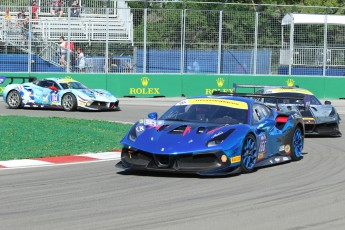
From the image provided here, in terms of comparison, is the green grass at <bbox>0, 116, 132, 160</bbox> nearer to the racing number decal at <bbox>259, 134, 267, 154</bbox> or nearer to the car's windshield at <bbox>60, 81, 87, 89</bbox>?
the racing number decal at <bbox>259, 134, 267, 154</bbox>

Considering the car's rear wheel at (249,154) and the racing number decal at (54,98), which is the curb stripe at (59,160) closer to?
the car's rear wheel at (249,154)

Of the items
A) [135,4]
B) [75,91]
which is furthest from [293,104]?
[135,4]

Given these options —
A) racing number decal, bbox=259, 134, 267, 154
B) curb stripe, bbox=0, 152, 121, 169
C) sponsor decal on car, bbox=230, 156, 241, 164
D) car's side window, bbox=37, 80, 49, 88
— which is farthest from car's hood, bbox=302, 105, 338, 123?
car's side window, bbox=37, 80, 49, 88

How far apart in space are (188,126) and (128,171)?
3.89ft

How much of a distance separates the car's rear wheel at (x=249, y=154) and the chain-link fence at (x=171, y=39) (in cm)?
2080

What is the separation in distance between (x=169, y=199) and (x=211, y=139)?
6.69 feet

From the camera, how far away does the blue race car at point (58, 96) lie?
24984mm

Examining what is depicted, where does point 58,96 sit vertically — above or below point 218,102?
below

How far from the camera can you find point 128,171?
38.9ft

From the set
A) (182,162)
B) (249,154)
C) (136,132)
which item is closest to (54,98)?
(136,132)

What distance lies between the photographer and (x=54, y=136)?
661 inches

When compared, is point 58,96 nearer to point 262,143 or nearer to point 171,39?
point 171,39

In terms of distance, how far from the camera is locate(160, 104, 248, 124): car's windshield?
477 inches

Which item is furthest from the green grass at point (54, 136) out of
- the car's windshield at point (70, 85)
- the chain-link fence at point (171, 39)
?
the chain-link fence at point (171, 39)
